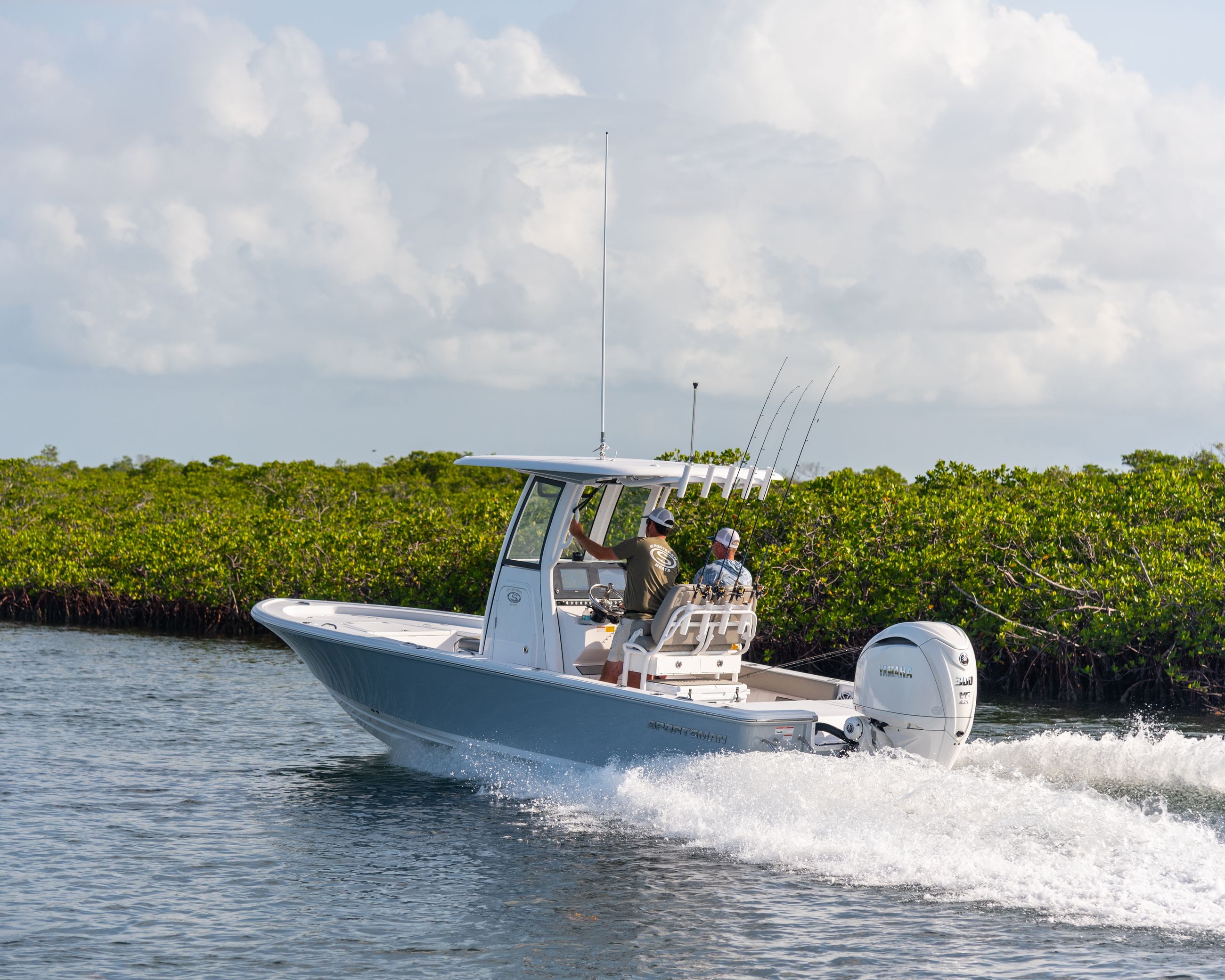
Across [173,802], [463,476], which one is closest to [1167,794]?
[173,802]

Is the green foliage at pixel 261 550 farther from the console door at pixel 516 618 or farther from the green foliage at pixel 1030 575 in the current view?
the console door at pixel 516 618

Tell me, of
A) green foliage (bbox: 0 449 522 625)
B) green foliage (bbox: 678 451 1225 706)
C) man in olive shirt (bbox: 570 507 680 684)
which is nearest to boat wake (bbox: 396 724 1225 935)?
man in olive shirt (bbox: 570 507 680 684)

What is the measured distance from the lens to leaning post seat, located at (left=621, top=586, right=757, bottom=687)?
8781 mm

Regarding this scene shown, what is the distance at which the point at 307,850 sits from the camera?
8.29m

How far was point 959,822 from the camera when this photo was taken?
24.5 feet

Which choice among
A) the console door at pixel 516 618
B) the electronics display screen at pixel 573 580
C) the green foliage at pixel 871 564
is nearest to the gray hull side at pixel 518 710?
the console door at pixel 516 618

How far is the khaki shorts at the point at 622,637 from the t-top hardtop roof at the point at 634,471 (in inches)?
37.4

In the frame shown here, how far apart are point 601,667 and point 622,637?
455 millimetres

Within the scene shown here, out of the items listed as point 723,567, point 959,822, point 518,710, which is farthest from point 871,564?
point 959,822

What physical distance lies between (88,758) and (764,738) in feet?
19.9

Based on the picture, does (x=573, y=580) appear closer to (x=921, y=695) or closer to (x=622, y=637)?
(x=622, y=637)

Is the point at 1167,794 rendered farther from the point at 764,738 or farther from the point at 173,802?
the point at 173,802

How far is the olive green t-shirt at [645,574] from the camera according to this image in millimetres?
9000

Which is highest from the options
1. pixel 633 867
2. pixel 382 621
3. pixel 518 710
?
pixel 382 621
